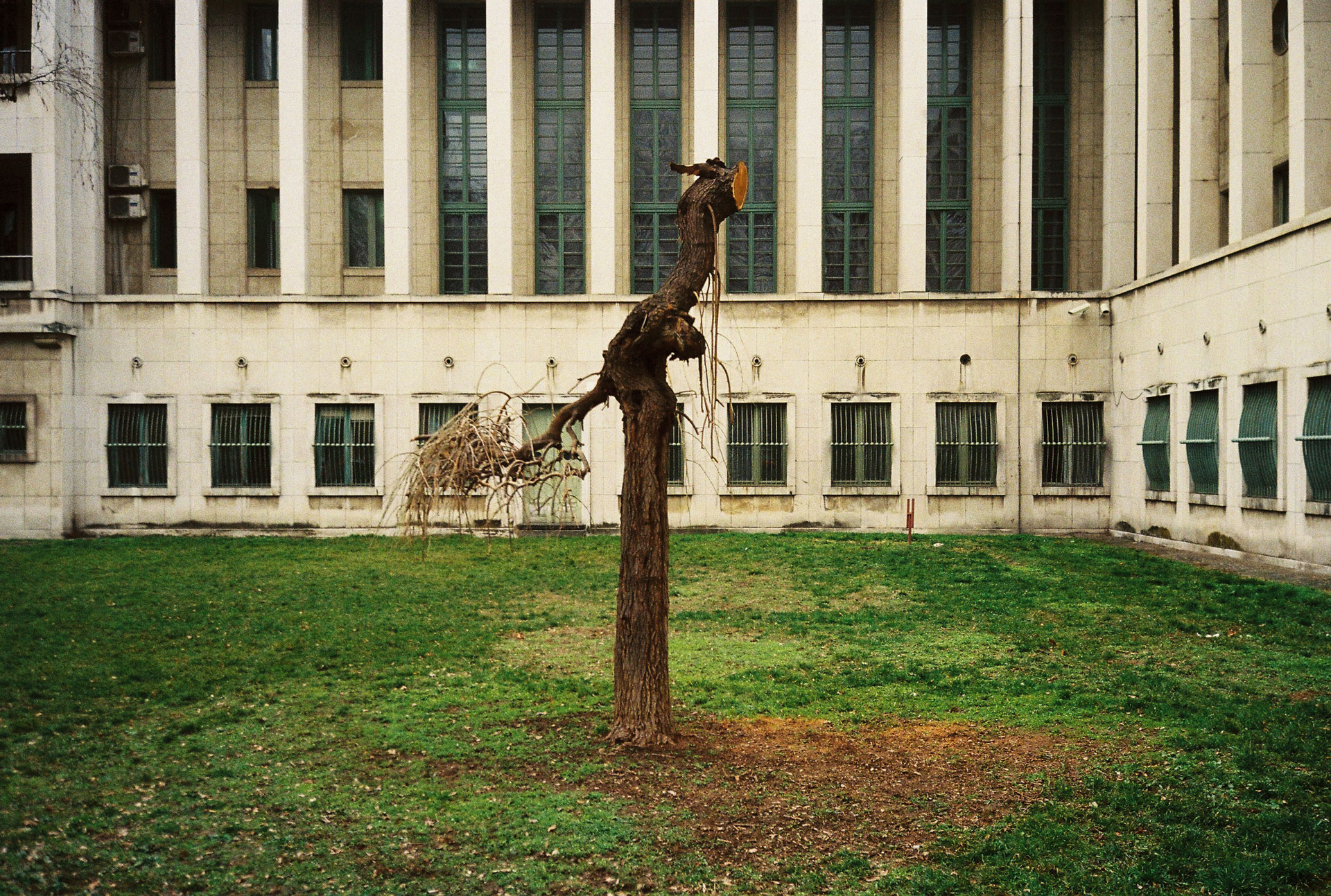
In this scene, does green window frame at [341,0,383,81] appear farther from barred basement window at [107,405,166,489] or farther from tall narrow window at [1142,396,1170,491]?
tall narrow window at [1142,396,1170,491]

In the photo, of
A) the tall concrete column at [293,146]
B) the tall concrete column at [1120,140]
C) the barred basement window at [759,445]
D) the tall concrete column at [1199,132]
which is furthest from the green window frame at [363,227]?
the tall concrete column at [1199,132]

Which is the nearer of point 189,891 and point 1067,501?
point 189,891

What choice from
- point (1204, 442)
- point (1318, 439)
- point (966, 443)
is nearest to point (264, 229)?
point (966, 443)

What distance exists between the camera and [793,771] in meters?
9.16

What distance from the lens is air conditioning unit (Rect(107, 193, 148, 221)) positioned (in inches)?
1233

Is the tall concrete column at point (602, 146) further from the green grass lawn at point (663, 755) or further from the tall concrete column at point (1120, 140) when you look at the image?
the tall concrete column at point (1120, 140)

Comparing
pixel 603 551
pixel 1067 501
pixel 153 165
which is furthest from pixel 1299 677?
pixel 153 165

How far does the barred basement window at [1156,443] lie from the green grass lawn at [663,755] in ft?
22.8

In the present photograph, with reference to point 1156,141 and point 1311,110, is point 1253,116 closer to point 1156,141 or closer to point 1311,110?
point 1311,110

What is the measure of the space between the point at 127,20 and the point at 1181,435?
30.9m

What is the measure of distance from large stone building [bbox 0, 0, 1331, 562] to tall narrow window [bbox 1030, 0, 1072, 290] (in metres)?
0.10

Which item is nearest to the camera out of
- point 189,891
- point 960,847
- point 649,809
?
point 189,891

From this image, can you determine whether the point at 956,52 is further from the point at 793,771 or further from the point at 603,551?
the point at 793,771

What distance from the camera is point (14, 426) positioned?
28.7 metres
